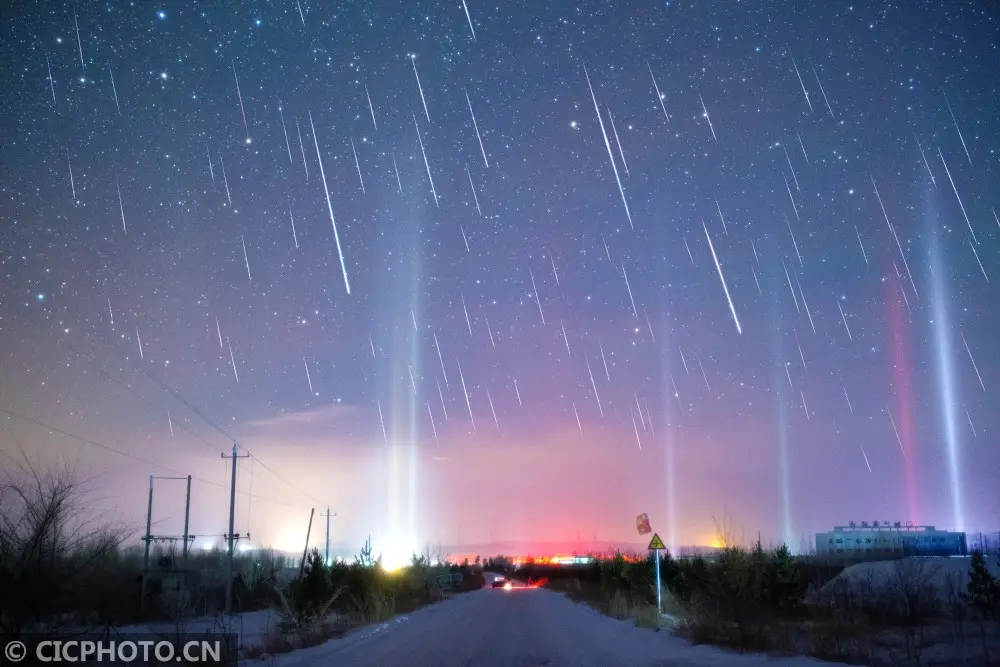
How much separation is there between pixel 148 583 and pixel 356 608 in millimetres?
15916

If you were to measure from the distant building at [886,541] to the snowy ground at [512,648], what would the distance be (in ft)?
235

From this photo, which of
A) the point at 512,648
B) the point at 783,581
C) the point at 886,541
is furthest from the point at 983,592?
the point at 886,541

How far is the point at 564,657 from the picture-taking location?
17.0 metres

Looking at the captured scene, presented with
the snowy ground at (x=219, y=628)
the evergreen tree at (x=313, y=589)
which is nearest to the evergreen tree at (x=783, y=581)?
the evergreen tree at (x=313, y=589)

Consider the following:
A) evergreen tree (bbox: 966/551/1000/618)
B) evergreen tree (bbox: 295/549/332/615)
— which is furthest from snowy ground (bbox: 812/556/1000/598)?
evergreen tree (bbox: 295/549/332/615)

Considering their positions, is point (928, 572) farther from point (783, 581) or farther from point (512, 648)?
point (512, 648)

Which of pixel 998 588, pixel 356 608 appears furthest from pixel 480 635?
pixel 998 588

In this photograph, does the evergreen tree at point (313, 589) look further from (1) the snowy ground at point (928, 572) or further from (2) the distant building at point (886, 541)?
(2) the distant building at point (886, 541)

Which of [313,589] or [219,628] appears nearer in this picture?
[219,628]

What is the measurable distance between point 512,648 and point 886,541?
100 m
